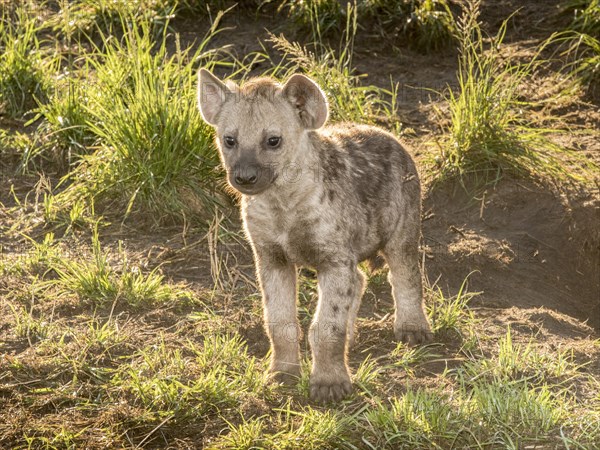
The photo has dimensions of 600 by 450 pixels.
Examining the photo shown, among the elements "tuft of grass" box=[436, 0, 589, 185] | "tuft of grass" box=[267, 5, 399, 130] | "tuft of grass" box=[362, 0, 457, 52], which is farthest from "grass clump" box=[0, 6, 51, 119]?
"tuft of grass" box=[436, 0, 589, 185]

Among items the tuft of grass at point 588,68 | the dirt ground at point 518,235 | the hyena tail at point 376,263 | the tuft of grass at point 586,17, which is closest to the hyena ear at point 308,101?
the hyena tail at point 376,263

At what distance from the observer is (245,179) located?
15.4ft

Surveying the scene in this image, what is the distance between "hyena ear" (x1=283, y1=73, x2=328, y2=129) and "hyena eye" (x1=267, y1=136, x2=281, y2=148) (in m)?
0.19

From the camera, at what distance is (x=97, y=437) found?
452cm

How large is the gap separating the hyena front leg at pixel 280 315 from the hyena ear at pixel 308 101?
0.65 meters

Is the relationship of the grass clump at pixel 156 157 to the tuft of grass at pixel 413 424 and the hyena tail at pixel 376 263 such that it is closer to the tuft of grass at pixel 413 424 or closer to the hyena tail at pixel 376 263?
the hyena tail at pixel 376 263

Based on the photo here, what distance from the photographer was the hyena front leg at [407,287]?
5492 mm

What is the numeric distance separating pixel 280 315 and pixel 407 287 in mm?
808

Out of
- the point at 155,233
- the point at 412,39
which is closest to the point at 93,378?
the point at 155,233

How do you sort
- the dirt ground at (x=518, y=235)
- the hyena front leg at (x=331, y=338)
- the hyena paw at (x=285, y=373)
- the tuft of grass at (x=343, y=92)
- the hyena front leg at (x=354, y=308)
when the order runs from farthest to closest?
the tuft of grass at (x=343, y=92), the dirt ground at (x=518, y=235), the hyena front leg at (x=354, y=308), the hyena paw at (x=285, y=373), the hyena front leg at (x=331, y=338)

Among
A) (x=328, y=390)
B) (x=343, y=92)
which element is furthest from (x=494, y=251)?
(x=328, y=390)

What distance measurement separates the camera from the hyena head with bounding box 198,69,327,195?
477 centimetres

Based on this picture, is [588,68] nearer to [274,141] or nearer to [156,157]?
[156,157]

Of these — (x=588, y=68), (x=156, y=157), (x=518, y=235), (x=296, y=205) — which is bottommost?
(x=518, y=235)
